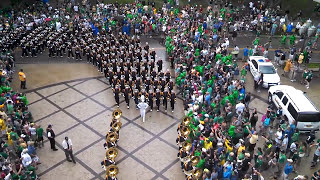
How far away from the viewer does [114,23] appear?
3052cm

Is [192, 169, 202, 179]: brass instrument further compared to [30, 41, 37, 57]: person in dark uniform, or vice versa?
[30, 41, 37, 57]: person in dark uniform

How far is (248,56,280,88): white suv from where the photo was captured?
22520mm

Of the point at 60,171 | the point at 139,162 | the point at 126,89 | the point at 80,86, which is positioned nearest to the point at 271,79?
the point at 126,89

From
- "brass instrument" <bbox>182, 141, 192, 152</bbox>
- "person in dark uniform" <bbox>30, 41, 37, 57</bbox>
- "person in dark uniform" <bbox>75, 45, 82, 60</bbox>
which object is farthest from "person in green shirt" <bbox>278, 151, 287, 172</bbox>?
"person in dark uniform" <bbox>30, 41, 37, 57</bbox>

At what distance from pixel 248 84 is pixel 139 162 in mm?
10507

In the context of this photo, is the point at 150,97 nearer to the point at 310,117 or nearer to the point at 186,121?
the point at 186,121

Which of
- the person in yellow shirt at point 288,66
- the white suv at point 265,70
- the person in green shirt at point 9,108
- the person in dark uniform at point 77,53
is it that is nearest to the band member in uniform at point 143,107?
the person in green shirt at point 9,108

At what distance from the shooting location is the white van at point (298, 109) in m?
17.9

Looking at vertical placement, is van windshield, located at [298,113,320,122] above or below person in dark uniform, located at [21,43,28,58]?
below

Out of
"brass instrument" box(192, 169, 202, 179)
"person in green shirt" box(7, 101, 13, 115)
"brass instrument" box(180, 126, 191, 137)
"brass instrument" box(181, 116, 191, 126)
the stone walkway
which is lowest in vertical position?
the stone walkway

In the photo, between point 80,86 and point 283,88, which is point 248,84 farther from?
point 80,86

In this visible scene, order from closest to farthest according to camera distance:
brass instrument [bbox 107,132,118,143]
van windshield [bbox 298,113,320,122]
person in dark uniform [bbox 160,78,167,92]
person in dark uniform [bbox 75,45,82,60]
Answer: brass instrument [bbox 107,132,118,143] → van windshield [bbox 298,113,320,122] → person in dark uniform [bbox 160,78,167,92] → person in dark uniform [bbox 75,45,82,60]

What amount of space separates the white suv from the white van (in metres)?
2.23

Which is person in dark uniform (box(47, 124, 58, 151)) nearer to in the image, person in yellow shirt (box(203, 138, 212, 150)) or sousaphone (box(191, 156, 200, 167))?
sousaphone (box(191, 156, 200, 167))
